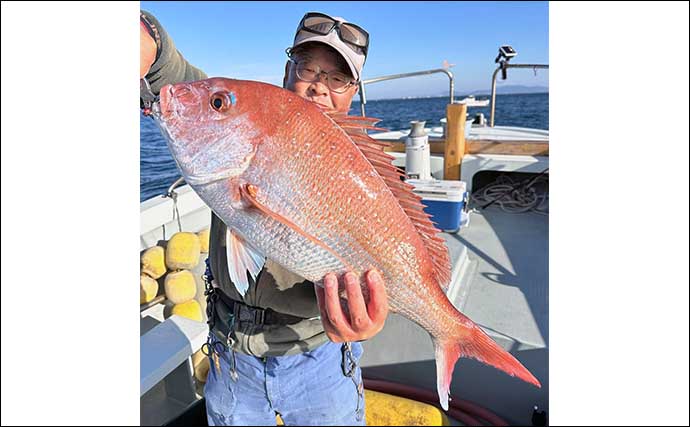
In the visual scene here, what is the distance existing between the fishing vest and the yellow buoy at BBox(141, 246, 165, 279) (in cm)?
131

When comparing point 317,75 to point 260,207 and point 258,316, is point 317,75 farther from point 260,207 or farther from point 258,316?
point 258,316

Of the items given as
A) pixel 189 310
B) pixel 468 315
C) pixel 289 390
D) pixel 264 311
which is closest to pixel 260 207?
pixel 264 311

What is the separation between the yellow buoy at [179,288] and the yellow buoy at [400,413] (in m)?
1.10

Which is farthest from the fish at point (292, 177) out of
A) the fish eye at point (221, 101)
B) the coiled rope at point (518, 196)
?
the coiled rope at point (518, 196)

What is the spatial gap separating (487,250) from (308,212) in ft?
7.00

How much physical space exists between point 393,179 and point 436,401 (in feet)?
4.15

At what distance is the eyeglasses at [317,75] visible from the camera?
0.88 m

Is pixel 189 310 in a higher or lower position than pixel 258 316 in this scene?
lower

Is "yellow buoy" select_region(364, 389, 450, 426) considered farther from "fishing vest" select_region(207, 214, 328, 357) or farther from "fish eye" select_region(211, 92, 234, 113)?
"fish eye" select_region(211, 92, 234, 113)

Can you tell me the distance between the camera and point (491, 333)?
5.86ft

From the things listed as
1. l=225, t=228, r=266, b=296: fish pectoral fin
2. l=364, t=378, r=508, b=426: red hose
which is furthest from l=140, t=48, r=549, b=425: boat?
l=225, t=228, r=266, b=296: fish pectoral fin
